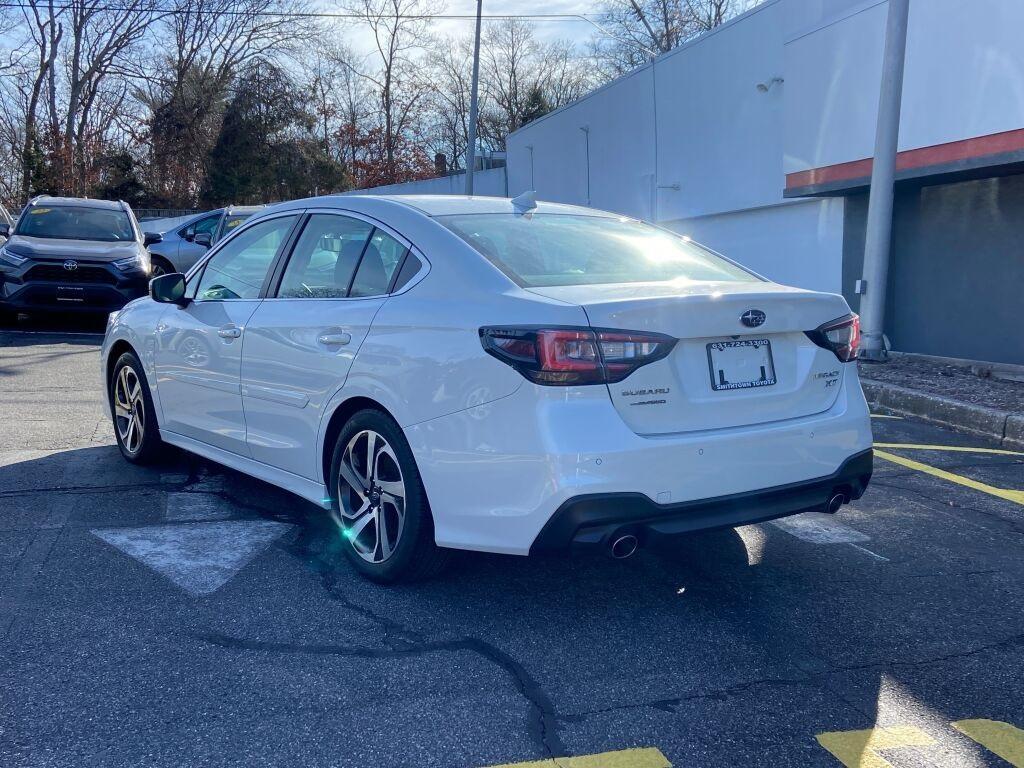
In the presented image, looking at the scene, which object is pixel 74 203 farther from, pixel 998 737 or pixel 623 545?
pixel 998 737

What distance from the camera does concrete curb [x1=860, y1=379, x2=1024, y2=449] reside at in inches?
290

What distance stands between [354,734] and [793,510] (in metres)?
1.84

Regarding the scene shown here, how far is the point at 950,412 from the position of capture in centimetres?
807

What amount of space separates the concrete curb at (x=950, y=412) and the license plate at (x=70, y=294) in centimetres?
940

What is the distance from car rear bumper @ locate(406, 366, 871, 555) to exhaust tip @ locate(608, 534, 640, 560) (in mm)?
146

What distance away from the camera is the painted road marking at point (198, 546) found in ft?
13.5

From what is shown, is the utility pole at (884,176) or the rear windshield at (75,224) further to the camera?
the rear windshield at (75,224)

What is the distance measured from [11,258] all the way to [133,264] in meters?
1.43

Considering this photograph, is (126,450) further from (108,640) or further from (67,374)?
(67,374)

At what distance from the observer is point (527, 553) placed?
3.41 m

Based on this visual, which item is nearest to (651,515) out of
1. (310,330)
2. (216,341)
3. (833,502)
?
(833,502)

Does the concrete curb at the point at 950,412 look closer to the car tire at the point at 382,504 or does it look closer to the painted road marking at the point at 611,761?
the car tire at the point at 382,504

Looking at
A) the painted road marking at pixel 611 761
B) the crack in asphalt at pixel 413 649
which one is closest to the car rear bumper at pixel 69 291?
the crack in asphalt at pixel 413 649

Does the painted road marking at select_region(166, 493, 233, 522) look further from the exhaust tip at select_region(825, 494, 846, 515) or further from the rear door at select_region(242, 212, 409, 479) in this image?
the exhaust tip at select_region(825, 494, 846, 515)
